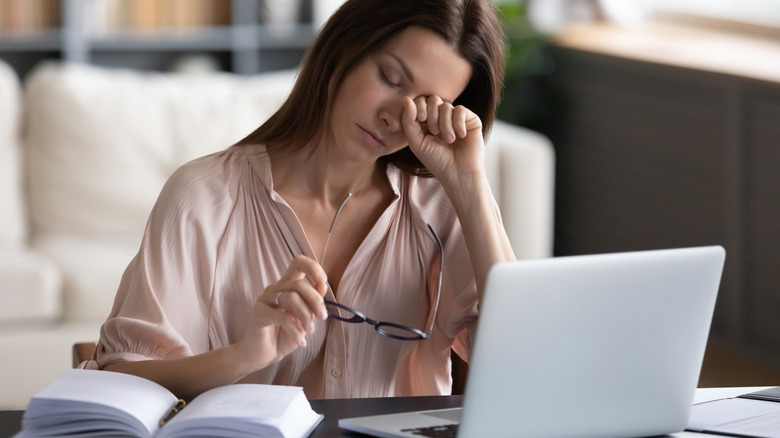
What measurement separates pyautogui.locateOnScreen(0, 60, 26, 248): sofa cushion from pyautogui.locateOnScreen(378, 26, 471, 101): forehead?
1952mm

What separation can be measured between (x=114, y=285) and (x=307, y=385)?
146 cm

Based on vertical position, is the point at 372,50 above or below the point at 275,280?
above

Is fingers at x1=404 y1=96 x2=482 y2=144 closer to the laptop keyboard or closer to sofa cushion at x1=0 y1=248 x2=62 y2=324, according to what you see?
the laptop keyboard

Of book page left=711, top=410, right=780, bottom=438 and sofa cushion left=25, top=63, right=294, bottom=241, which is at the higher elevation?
sofa cushion left=25, top=63, right=294, bottom=241

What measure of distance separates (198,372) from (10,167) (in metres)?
2.11

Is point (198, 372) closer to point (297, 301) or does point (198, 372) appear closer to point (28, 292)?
point (297, 301)

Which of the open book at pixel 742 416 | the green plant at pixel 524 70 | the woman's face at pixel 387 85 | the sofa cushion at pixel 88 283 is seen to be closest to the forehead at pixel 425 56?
the woman's face at pixel 387 85

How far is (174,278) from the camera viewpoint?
1.42m

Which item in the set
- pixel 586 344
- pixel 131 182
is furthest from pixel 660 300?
pixel 131 182

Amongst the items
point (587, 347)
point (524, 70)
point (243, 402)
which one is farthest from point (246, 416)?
point (524, 70)


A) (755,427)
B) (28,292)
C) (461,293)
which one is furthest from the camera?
(28,292)

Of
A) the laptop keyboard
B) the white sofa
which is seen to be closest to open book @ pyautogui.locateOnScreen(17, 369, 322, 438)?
the laptop keyboard

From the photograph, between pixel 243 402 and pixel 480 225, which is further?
pixel 480 225

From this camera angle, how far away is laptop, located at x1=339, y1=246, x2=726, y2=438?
1.01 metres
